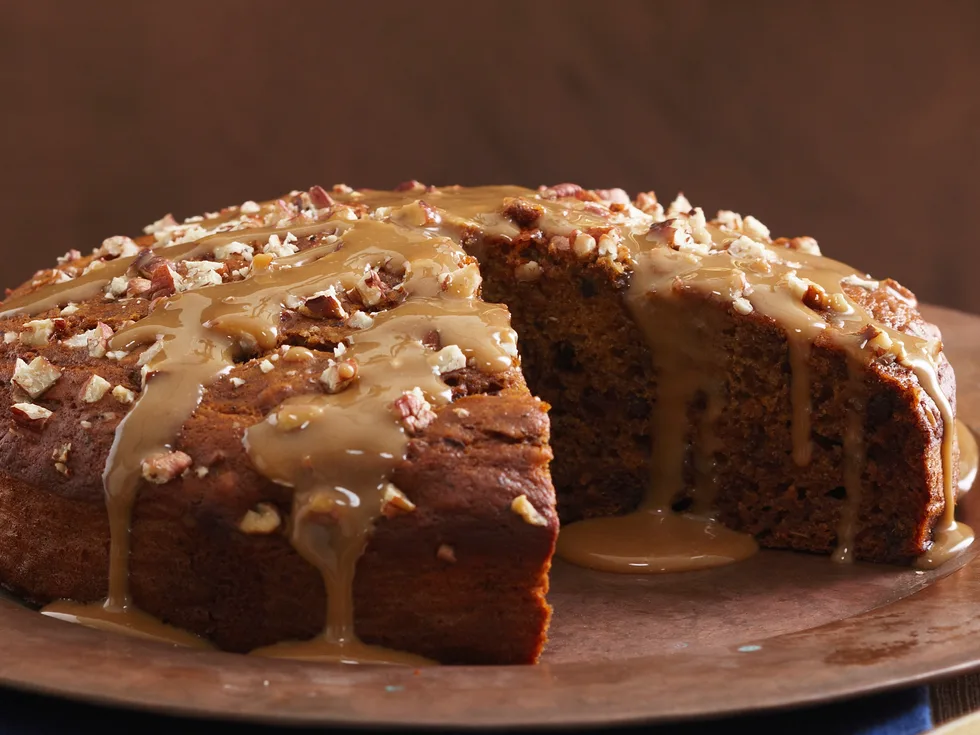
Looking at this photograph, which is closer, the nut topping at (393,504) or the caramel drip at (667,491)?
the nut topping at (393,504)

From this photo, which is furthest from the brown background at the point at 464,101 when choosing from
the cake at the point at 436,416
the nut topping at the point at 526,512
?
the nut topping at the point at 526,512

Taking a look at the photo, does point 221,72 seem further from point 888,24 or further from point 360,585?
point 360,585

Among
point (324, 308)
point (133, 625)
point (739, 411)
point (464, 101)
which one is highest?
point (464, 101)

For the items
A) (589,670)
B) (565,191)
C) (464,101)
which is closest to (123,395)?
(589,670)

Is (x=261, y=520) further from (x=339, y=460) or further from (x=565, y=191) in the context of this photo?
(x=565, y=191)

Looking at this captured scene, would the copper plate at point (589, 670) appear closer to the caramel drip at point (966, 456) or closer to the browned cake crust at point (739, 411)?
the browned cake crust at point (739, 411)

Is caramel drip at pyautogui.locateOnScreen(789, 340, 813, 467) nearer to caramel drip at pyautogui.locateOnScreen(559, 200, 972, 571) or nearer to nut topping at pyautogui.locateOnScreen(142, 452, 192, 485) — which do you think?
caramel drip at pyautogui.locateOnScreen(559, 200, 972, 571)

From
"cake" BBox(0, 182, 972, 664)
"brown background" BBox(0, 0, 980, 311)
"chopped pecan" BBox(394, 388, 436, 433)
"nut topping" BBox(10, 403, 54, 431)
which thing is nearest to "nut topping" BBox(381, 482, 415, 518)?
"cake" BBox(0, 182, 972, 664)
